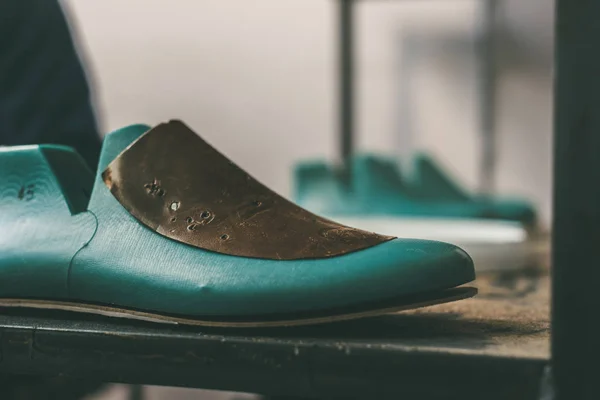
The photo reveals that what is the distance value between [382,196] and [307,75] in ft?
2.26

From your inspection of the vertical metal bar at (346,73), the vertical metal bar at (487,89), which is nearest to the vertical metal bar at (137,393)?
the vertical metal bar at (346,73)

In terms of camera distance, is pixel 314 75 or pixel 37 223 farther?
pixel 314 75

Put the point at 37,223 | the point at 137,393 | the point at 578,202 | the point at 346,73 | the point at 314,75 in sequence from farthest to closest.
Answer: the point at 314,75, the point at 346,73, the point at 137,393, the point at 37,223, the point at 578,202

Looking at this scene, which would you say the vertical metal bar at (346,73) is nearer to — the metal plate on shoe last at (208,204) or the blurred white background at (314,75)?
the blurred white background at (314,75)

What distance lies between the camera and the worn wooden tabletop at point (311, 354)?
9.8 inches

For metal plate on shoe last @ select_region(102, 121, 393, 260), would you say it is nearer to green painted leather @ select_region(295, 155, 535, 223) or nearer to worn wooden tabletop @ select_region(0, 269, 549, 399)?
worn wooden tabletop @ select_region(0, 269, 549, 399)

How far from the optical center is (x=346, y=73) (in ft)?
5.57

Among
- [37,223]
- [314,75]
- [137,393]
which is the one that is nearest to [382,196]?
[137,393]

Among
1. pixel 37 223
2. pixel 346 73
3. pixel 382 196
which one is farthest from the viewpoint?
pixel 346 73

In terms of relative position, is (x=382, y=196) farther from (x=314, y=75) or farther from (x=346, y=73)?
(x=314, y=75)

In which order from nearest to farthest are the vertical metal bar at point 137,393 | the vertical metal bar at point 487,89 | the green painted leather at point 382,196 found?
1. the vertical metal bar at point 137,393
2. the green painted leather at point 382,196
3. the vertical metal bar at point 487,89

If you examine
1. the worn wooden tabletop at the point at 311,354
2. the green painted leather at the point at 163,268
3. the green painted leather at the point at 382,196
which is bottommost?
the green painted leather at the point at 382,196

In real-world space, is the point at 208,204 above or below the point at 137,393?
above

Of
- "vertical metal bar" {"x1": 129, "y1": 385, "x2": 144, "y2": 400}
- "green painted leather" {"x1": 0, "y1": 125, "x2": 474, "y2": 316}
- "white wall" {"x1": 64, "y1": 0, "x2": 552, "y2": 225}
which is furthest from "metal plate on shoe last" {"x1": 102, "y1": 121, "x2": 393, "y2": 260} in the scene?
"white wall" {"x1": 64, "y1": 0, "x2": 552, "y2": 225}
